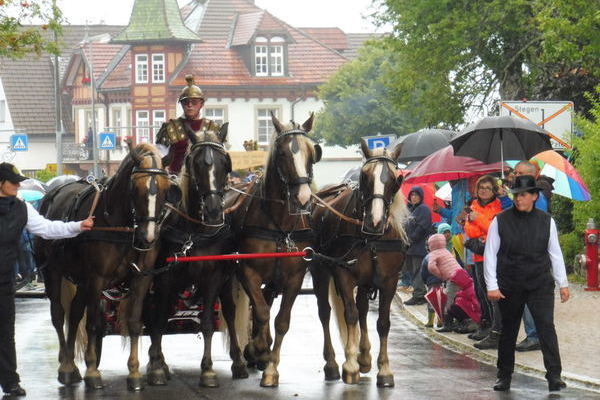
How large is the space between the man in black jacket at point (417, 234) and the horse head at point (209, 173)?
9625 millimetres

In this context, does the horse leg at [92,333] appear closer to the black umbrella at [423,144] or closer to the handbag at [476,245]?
the handbag at [476,245]

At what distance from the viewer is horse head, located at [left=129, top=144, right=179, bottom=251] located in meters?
11.6

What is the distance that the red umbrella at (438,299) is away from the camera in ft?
56.5

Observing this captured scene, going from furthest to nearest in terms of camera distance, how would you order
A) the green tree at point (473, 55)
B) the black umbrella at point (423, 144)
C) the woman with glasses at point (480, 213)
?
the green tree at point (473, 55), the black umbrella at point (423, 144), the woman with glasses at point (480, 213)

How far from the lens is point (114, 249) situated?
12055 mm

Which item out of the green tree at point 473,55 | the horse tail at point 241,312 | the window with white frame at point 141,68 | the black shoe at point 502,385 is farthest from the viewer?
the window with white frame at point 141,68

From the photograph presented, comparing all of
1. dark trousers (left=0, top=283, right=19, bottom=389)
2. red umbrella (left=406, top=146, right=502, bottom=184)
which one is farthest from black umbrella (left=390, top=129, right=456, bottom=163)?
dark trousers (left=0, top=283, right=19, bottom=389)

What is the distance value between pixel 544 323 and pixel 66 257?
4.34m

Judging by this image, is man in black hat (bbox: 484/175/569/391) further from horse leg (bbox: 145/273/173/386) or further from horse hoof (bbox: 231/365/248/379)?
horse leg (bbox: 145/273/173/386)

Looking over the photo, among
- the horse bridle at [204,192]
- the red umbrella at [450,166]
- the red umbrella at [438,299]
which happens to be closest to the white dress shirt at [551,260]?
the horse bridle at [204,192]

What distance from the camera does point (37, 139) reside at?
85375mm

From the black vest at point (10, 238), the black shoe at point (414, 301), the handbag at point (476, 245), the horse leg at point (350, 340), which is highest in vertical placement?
the black vest at point (10, 238)

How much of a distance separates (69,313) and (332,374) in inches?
99.2

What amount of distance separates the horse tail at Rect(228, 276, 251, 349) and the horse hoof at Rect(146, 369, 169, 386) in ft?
3.44
